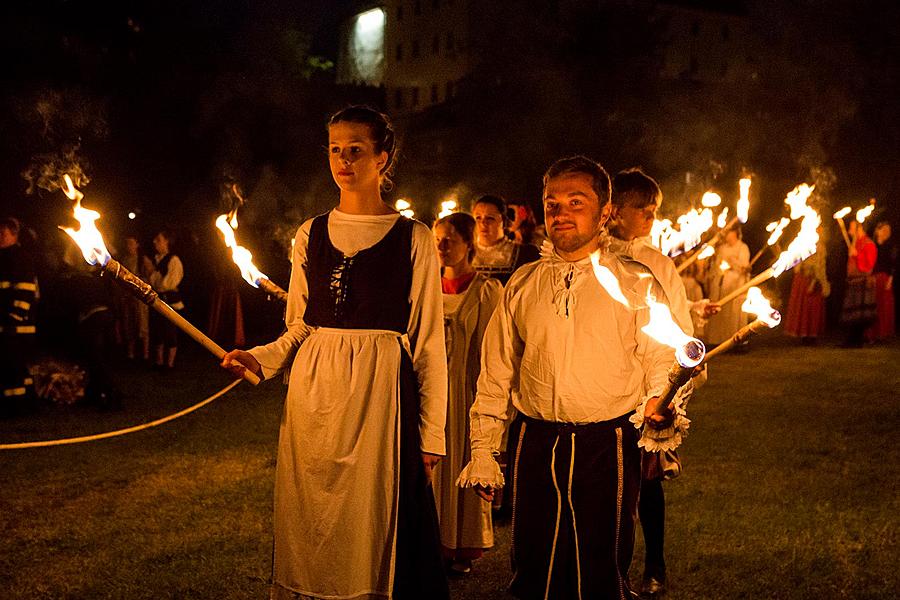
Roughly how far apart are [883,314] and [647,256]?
15.5 metres

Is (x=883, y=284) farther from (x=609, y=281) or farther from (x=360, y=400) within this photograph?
(x=360, y=400)

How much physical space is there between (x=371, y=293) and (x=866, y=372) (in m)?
11.6

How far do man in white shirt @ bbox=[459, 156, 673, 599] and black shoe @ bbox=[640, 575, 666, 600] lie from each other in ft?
4.63

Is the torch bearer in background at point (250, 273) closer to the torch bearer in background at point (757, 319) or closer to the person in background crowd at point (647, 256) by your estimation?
the person in background crowd at point (647, 256)

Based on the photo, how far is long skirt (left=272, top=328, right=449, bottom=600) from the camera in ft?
11.5

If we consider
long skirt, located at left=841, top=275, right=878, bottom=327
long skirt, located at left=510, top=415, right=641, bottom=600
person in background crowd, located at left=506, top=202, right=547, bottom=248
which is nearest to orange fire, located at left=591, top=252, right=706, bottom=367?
long skirt, located at left=510, top=415, right=641, bottom=600

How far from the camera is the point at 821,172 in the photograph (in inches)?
928

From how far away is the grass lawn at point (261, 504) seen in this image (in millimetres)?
4879

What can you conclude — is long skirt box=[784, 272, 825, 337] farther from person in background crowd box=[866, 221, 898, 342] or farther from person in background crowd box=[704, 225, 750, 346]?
person in background crowd box=[704, 225, 750, 346]

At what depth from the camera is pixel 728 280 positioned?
1504 cm

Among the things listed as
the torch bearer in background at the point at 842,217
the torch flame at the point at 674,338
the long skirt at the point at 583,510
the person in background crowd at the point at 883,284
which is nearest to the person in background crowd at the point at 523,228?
the long skirt at the point at 583,510

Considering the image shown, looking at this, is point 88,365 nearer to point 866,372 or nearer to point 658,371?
point 658,371

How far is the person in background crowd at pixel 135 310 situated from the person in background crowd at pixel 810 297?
40.8 feet

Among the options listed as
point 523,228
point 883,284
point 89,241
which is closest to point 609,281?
point 89,241
